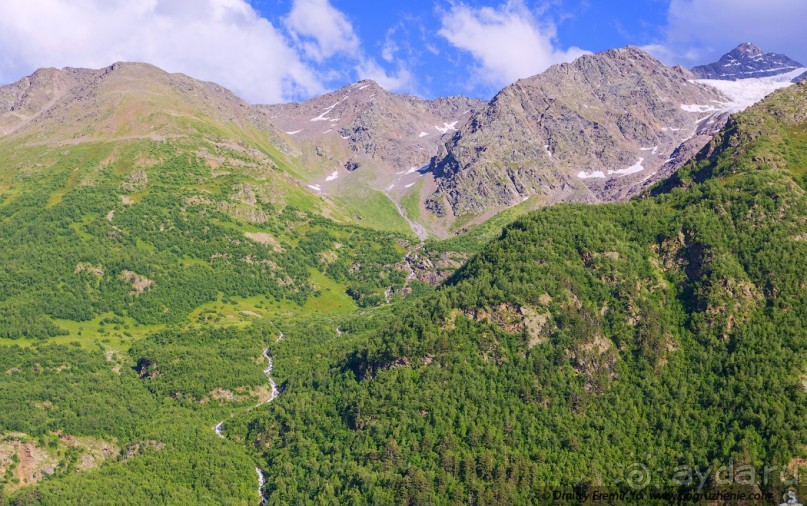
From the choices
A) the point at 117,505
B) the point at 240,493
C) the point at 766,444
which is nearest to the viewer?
the point at 766,444

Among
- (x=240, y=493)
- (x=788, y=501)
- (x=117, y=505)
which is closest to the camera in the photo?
(x=788, y=501)

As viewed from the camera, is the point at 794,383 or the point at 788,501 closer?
the point at 788,501

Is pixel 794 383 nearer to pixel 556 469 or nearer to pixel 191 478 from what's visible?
pixel 556 469

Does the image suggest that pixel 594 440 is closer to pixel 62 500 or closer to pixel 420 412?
pixel 420 412

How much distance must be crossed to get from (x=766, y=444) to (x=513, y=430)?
5887 centimetres

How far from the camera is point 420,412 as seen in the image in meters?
199

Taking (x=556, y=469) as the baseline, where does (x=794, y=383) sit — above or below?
above

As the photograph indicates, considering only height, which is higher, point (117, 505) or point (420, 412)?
point (420, 412)

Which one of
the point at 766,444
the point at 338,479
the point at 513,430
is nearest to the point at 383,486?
the point at 338,479

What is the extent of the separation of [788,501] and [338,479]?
104339 millimetres

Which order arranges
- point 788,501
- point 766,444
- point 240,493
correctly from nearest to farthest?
point 788,501, point 766,444, point 240,493

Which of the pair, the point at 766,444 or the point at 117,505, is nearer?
the point at 766,444

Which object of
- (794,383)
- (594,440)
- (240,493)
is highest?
(794,383)

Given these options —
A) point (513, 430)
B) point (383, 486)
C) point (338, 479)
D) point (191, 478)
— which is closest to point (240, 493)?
point (191, 478)
